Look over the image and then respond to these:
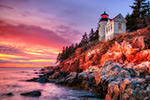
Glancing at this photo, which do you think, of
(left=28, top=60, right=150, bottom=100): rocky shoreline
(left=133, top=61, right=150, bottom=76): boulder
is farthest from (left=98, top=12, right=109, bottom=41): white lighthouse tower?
(left=133, top=61, right=150, bottom=76): boulder

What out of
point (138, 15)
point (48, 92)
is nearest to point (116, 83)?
point (48, 92)

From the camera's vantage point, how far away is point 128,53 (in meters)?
25.3

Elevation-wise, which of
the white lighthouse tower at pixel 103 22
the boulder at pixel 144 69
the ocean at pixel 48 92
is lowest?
the ocean at pixel 48 92

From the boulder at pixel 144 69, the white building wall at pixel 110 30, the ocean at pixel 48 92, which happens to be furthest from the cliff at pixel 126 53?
the ocean at pixel 48 92

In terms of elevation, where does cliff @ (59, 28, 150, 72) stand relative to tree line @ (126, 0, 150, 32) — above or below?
below

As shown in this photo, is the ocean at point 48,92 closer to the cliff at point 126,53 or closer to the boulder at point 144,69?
the boulder at point 144,69

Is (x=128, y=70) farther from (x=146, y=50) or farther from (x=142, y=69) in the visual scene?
(x=146, y=50)

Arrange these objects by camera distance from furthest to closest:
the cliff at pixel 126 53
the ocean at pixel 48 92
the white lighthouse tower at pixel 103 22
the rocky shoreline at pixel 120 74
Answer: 1. the white lighthouse tower at pixel 103 22
2. the cliff at pixel 126 53
3. the ocean at pixel 48 92
4. the rocky shoreline at pixel 120 74

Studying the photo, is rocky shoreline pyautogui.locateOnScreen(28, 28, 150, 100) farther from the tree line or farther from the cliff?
the tree line

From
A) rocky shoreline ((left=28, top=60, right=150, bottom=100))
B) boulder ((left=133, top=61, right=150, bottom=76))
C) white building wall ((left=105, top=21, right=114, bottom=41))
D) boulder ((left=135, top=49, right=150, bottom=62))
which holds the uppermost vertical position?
white building wall ((left=105, top=21, right=114, bottom=41))

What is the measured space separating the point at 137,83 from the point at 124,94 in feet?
6.60

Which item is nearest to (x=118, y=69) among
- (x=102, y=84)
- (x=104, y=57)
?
(x=102, y=84)

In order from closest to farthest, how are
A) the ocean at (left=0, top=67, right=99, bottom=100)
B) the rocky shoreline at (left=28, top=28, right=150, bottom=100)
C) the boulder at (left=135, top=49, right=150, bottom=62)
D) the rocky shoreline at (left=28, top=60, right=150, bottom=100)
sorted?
the rocky shoreline at (left=28, top=60, right=150, bottom=100), the rocky shoreline at (left=28, top=28, right=150, bottom=100), the ocean at (left=0, top=67, right=99, bottom=100), the boulder at (left=135, top=49, right=150, bottom=62)

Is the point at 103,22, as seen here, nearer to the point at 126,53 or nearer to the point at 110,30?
the point at 110,30
